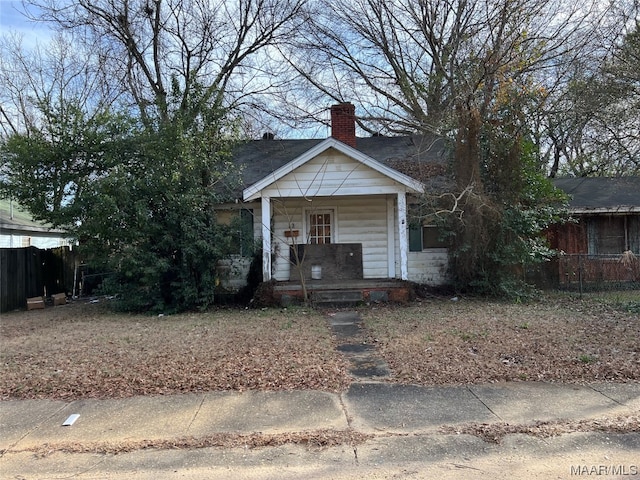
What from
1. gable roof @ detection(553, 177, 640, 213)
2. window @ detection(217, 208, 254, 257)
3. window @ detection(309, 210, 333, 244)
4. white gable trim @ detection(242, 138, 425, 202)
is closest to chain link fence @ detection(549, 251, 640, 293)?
gable roof @ detection(553, 177, 640, 213)

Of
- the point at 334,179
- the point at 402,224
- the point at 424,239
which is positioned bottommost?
Answer: the point at 424,239

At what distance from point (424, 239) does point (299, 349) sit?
24.8 feet

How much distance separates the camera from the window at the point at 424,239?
13.2m

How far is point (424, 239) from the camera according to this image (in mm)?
13336

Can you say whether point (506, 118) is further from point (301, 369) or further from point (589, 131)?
point (589, 131)

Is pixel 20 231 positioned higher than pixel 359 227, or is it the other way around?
pixel 20 231

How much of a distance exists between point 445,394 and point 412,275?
8.42m

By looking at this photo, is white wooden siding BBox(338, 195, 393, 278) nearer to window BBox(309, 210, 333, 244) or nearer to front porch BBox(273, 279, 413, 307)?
window BBox(309, 210, 333, 244)

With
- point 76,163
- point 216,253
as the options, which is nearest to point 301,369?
point 216,253

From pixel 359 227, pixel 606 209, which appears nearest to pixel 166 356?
pixel 359 227

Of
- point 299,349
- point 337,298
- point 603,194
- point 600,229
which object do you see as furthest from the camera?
point 603,194

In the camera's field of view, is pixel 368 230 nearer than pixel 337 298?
No

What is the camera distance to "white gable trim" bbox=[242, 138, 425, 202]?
11.3 meters

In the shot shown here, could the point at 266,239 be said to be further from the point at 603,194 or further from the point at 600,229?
the point at 603,194
